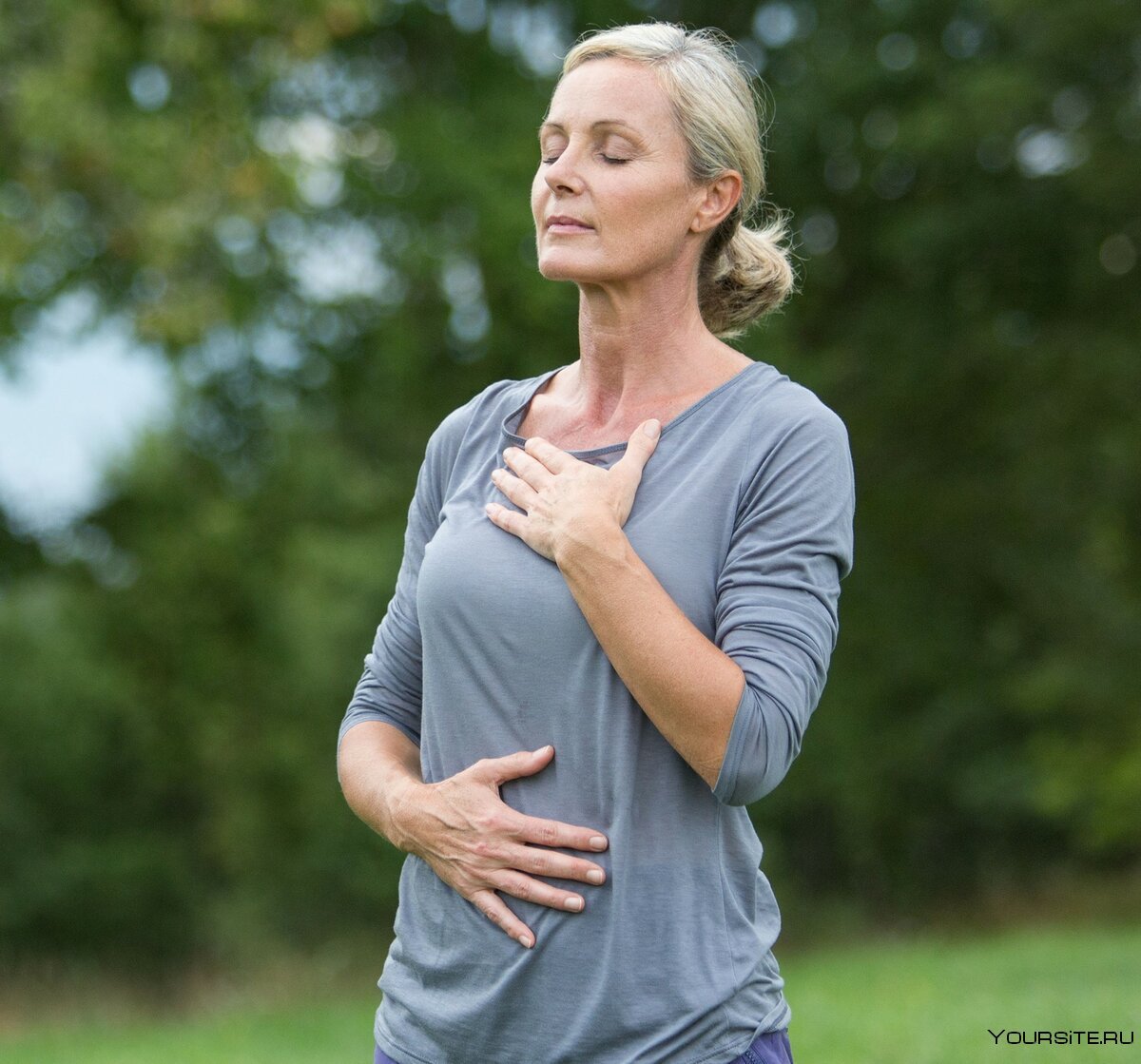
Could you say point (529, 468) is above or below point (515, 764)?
above

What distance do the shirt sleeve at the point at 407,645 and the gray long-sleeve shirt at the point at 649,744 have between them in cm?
18

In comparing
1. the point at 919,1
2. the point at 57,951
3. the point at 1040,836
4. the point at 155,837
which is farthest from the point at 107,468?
the point at 1040,836

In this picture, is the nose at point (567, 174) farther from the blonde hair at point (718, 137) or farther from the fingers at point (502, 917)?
the fingers at point (502, 917)

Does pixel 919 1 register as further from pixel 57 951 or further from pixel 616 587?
pixel 57 951

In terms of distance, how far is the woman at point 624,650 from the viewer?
167 centimetres

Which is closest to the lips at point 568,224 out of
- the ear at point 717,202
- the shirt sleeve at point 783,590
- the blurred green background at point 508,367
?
the ear at point 717,202

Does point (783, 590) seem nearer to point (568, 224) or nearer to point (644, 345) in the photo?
point (644, 345)

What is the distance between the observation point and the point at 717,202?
1967 mm

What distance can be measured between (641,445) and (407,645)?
0.47 m

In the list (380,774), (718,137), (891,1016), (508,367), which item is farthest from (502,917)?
(508,367)

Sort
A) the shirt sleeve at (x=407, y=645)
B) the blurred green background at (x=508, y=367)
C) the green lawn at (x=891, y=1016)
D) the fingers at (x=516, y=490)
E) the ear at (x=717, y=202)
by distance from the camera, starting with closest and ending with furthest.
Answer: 1. the fingers at (x=516, y=490)
2. the ear at (x=717, y=202)
3. the shirt sleeve at (x=407, y=645)
4. the green lawn at (x=891, y=1016)
5. the blurred green background at (x=508, y=367)

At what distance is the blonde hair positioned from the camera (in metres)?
1.89

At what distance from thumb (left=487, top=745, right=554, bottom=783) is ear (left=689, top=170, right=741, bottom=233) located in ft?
2.43

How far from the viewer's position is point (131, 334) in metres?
11.3
